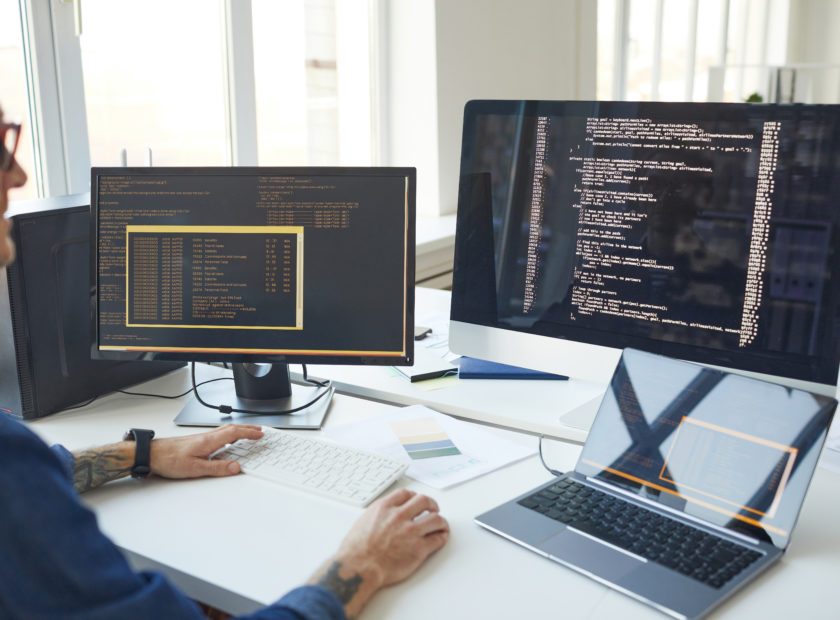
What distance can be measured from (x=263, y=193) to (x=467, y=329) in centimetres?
43

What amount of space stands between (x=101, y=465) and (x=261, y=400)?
35 centimetres

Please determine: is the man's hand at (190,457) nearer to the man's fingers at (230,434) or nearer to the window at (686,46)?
the man's fingers at (230,434)

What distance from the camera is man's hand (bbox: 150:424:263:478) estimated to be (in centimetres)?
129

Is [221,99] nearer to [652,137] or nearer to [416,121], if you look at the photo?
[416,121]

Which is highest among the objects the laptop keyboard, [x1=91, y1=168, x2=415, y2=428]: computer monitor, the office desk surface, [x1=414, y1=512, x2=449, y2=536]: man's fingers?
[x1=91, y1=168, x2=415, y2=428]: computer monitor

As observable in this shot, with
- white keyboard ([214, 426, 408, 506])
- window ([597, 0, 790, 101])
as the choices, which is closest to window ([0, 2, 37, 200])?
white keyboard ([214, 426, 408, 506])

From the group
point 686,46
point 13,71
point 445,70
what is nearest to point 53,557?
point 13,71

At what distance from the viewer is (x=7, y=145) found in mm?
887

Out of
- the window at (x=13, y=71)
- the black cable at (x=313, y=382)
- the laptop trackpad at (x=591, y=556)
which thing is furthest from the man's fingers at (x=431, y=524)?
the window at (x=13, y=71)

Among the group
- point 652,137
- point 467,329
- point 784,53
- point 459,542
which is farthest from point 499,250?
point 784,53

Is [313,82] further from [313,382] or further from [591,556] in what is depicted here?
[591,556]

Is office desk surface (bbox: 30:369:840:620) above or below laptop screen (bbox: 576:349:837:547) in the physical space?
below

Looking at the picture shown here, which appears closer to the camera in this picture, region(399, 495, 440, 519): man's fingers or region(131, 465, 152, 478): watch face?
region(399, 495, 440, 519): man's fingers

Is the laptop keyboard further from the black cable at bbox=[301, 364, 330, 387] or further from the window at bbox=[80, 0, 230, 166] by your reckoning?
the window at bbox=[80, 0, 230, 166]
